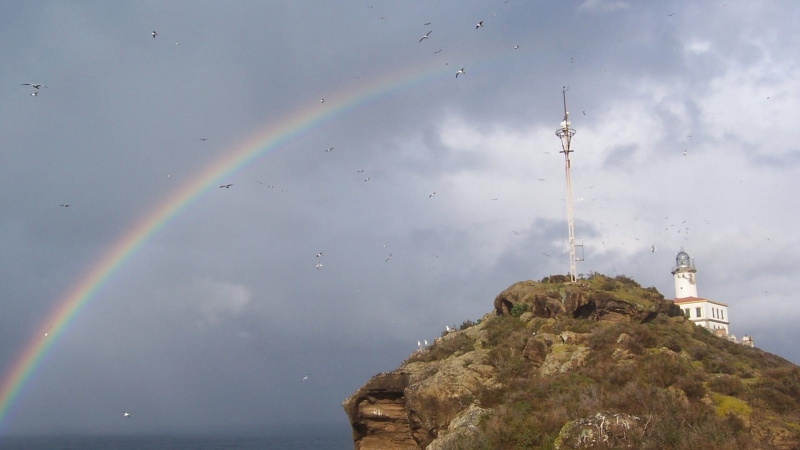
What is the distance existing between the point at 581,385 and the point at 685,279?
7209 cm

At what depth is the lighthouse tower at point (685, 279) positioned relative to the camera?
94994 mm

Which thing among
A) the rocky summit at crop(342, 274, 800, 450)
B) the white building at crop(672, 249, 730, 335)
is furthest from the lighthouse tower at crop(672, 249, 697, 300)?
the rocky summit at crop(342, 274, 800, 450)

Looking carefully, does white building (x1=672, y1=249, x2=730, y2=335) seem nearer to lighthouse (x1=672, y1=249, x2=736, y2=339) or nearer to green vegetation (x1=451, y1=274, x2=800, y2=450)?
lighthouse (x1=672, y1=249, x2=736, y2=339)

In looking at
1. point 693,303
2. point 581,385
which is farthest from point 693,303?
point 581,385

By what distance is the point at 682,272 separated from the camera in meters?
95.4

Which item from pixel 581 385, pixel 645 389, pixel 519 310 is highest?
pixel 519 310

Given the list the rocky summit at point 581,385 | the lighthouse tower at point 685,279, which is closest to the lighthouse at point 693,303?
the lighthouse tower at point 685,279

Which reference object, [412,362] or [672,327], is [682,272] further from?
[412,362]

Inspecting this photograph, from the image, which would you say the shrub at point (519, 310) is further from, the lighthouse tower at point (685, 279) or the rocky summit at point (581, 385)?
the lighthouse tower at point (685, 279)

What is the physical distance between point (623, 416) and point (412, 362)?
19489mm

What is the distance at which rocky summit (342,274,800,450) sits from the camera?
25.3m

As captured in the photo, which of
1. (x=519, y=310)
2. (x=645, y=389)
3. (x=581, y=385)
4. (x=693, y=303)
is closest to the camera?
(x=645, y=389)

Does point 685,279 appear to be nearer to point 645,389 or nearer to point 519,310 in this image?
point 519,310

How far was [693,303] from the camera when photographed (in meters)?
88.1
